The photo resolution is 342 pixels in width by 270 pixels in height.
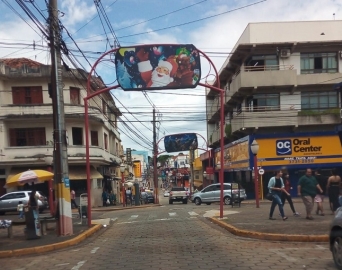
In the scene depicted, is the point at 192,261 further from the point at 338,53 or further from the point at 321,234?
the point at 338,53

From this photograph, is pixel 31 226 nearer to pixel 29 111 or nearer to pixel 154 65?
pixel 154 65

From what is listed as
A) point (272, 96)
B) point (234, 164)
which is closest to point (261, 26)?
point (272, 96)

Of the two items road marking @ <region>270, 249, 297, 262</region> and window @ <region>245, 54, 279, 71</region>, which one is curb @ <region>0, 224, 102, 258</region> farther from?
window @ <region>245, 54, 279, 71</region>

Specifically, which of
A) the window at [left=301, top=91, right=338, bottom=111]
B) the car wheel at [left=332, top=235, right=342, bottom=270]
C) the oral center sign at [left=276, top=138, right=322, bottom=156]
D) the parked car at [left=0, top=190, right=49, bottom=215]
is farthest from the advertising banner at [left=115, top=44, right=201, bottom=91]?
the window at [left=301, top=91, right=338, bottom=111]

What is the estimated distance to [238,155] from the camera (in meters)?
39.8

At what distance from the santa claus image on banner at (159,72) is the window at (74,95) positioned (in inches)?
851

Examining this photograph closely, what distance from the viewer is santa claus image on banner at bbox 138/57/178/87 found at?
17.2 meters

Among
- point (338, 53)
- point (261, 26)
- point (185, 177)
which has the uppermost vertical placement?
point (261, 26)

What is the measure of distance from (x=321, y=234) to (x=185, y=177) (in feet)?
285

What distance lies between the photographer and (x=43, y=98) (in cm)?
3756

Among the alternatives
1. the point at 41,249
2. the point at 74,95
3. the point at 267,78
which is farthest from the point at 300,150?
the point at 41,249

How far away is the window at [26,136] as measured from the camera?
3775 cm

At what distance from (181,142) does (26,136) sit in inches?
762

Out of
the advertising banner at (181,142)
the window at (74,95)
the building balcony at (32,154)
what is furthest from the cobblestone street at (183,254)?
the advertising banner at (181,142)
